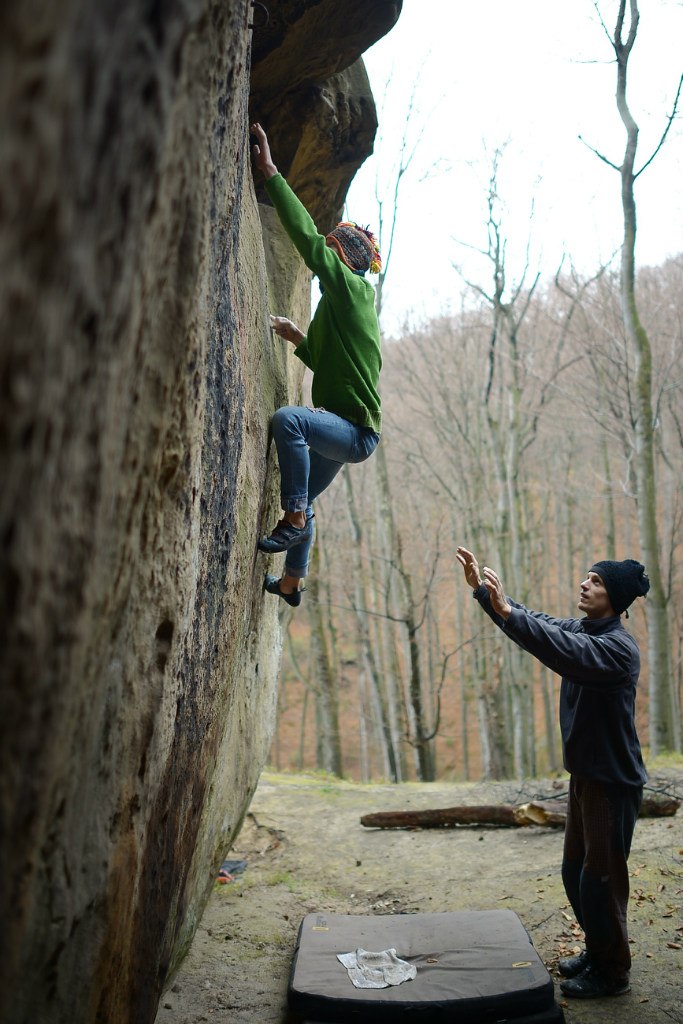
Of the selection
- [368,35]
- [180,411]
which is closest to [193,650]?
[180,411]

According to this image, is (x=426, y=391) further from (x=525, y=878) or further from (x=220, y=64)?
(x=220, y=64)

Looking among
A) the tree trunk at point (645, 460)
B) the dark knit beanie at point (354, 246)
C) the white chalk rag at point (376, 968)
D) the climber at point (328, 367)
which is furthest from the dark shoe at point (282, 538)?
the tree trunk at point (645, 460)

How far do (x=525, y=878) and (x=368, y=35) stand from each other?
20.8 ft

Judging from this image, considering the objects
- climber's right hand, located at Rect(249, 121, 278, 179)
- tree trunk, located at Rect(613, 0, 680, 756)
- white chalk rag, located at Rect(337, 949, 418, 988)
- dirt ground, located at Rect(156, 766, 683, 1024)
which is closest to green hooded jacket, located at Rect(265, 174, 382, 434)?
climber's right hand, located at Rect(249, 121, 278, 179)

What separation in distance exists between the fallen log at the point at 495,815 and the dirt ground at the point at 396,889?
0.30 feet

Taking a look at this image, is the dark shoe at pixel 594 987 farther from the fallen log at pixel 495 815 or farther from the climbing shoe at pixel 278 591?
the fallen log at pixel 495 815

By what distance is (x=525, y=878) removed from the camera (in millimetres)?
6398

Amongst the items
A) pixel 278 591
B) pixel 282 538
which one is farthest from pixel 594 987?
pixel 282 538

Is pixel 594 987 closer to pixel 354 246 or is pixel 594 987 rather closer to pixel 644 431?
pixel 354 246

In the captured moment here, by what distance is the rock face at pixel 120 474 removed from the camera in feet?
4.91

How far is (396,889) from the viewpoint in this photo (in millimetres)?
6559

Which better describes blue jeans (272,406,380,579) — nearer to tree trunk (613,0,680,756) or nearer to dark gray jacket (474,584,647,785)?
dark gray jacket (474,584,647,785)

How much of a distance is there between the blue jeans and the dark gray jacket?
3.65 ft

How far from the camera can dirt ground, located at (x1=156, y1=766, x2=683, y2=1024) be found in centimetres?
440
